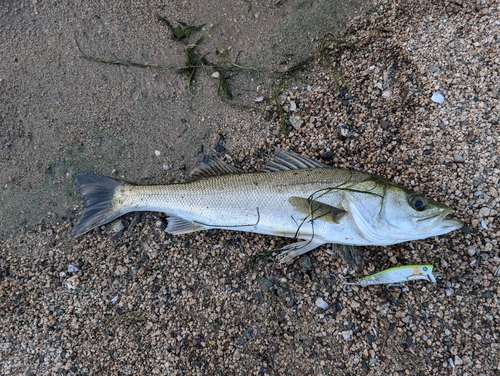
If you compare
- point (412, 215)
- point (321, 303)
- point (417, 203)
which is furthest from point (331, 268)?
point (417, 203)

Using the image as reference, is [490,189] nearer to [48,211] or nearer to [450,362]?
[450,362]

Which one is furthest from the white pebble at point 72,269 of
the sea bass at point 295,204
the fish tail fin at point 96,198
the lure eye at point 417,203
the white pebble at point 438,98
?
the white pebble at point 438,98

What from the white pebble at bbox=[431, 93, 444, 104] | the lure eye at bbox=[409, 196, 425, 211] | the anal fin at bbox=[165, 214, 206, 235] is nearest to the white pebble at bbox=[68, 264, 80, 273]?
the anal fin at bbox=[165, 214, 206, 235]

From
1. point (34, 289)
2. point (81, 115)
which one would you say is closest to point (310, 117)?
point (81, 115)

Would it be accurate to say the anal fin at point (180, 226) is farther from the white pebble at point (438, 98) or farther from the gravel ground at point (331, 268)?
the white pebble at point (438, 98)

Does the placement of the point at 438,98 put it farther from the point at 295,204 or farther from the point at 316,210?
the point at 295,204

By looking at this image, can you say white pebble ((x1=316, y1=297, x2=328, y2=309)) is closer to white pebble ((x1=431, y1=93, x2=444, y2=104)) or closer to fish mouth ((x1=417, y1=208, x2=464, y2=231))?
fish mouth ((x1=417, y1=208, x2=464, y2=231))
